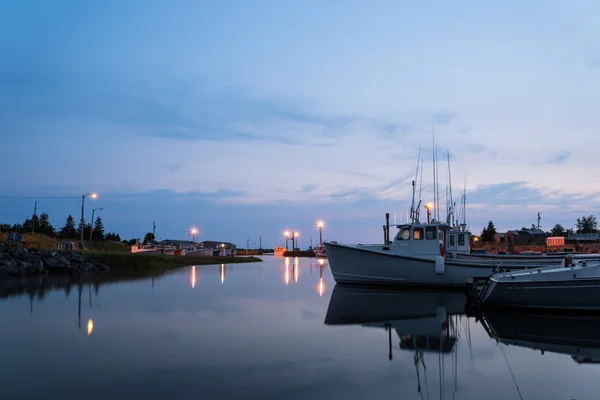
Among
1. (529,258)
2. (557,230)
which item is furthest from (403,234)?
(557,230)

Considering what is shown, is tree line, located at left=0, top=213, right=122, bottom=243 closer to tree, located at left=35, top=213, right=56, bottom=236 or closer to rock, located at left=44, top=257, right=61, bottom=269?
tree, located at left=35, top=213, right=56, bottom=236

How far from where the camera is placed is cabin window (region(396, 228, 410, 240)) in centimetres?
2959

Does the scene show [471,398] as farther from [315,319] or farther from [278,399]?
[315,319]

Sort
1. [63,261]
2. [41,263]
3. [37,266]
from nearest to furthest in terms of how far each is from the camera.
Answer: [37,266] → [41,263] → [63,261]

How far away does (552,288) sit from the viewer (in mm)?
18453

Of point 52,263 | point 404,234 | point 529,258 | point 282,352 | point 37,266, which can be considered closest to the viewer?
point 282,352

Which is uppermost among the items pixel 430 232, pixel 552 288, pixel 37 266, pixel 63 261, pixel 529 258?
pixel 430 232

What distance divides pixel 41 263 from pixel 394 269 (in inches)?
1056

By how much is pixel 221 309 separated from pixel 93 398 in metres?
12.3

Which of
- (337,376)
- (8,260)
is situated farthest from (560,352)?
(8,260)

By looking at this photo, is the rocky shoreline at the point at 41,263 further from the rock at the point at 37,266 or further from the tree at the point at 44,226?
the tree at the point at 44,226

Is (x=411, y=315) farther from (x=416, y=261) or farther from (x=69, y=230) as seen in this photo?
(x=69, y=230)

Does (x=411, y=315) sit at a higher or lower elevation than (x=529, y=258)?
lower

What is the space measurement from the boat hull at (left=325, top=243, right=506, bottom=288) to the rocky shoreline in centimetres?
2125
